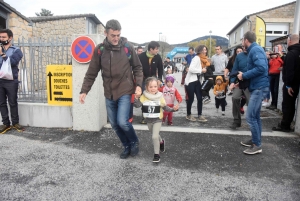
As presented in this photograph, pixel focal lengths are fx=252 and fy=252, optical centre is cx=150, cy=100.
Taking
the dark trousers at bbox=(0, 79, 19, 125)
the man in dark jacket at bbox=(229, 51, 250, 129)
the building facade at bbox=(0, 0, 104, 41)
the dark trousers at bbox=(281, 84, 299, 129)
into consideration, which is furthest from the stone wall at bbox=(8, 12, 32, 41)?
the dark trousers at bbox=(281, 84, 299, 129)

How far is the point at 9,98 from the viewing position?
5336 mm

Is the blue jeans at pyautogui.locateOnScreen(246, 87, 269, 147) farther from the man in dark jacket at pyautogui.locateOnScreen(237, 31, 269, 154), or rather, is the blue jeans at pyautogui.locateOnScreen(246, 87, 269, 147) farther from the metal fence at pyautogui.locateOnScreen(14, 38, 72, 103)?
the metal fence at pyautogui.locateOnScreen(14, 38, 72, 103)

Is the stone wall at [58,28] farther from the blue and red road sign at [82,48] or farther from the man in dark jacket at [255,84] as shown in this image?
the man in dark jacket at [255,84]

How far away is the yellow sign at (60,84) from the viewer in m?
5.47

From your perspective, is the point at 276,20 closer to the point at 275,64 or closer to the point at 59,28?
the point at 59,28

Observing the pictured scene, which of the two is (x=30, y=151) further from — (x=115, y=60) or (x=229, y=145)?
(x=229, y=145)

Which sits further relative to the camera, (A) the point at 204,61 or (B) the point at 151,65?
(A) the point at 204,61

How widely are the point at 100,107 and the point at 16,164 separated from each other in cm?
205

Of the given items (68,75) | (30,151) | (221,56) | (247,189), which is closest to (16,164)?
(30,151)

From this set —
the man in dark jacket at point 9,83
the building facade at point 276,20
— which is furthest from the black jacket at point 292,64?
the building facade at point 276,20

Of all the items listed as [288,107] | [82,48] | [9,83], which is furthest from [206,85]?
[9,83]

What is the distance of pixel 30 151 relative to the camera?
4.33 m

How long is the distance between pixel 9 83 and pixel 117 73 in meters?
2.85

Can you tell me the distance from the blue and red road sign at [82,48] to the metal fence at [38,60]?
0.47 meters
